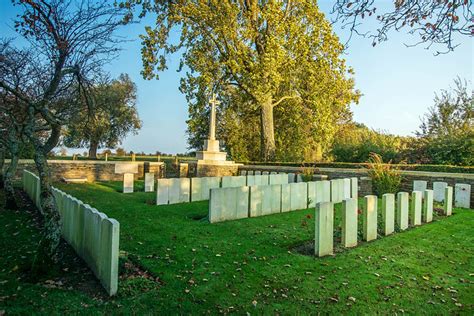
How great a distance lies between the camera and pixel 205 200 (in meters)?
9.43

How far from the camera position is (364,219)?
17.3 ft

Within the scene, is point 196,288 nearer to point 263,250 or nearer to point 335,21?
point 263,250

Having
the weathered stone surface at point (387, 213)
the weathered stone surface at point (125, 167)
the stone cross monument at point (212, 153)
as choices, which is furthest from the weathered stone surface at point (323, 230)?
the weathered stone surface at point (125, 167)

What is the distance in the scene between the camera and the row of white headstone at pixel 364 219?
4492 millimetres

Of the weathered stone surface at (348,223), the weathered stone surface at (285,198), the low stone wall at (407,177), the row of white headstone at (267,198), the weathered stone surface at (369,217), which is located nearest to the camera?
the weathered stone surface at (348,223)

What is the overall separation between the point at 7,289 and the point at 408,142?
49.3 feet

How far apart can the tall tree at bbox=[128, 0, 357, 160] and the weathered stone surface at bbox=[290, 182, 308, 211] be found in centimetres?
839

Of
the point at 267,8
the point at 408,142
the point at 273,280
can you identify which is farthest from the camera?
the point at 267,8

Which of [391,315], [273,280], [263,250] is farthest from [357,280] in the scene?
[263,250]

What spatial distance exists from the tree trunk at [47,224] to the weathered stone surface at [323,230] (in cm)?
339

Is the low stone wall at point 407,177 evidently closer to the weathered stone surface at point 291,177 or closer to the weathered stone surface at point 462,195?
the weathered stone surface at point 462,195

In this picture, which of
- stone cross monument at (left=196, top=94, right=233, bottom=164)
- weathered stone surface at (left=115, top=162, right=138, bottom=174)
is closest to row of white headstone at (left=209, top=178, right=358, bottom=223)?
stone cross monument at (left=196, top=94, right=233, bottom=164)

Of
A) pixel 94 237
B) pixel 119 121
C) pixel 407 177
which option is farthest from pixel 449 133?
pixel 119 121

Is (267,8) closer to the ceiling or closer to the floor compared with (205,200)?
closer to the ceiling
